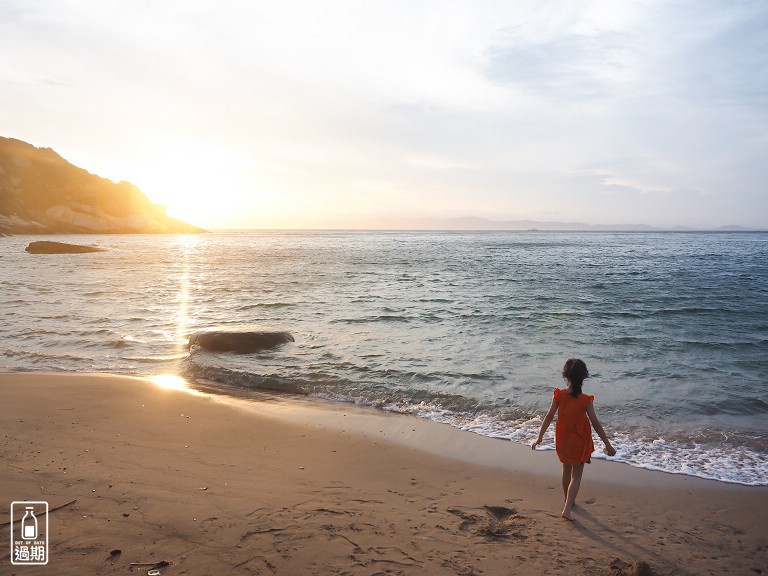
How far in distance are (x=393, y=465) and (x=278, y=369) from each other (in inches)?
234

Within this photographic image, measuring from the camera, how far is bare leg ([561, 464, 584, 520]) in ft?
17.4

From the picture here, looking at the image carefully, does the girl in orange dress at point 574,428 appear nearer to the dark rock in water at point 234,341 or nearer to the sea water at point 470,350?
the sea water at point 470,350

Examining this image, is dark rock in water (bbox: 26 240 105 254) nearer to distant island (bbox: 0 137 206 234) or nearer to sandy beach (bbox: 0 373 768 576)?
sandy beach (bbox: 0 373 768 576)

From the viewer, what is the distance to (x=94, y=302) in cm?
2164

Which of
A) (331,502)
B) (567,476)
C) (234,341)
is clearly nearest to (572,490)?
(567,476)

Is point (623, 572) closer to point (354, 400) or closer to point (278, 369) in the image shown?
point (354, 400)

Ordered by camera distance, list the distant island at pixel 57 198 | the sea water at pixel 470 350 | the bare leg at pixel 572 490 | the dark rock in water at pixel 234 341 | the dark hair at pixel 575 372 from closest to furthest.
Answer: the dark hair at pixel 575 372 → the bare leg at pixel 572 490 → the sea water at pixel 470 350 → the dark rock in water at pixel 234 341 → the distant island at pixel 57 198

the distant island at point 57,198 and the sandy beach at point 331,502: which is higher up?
the distant island at point 57,198

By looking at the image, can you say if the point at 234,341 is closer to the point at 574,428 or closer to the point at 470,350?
the point at 470,350

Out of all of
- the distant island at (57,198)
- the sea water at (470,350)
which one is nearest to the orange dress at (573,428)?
the sea water at (470,350)

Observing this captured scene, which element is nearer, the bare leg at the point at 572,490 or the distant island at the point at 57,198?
the bare leg at the point at 572,490

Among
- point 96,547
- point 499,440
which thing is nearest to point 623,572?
→ point 499,440

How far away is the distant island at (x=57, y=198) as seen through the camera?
115m

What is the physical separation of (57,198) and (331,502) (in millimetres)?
147145
